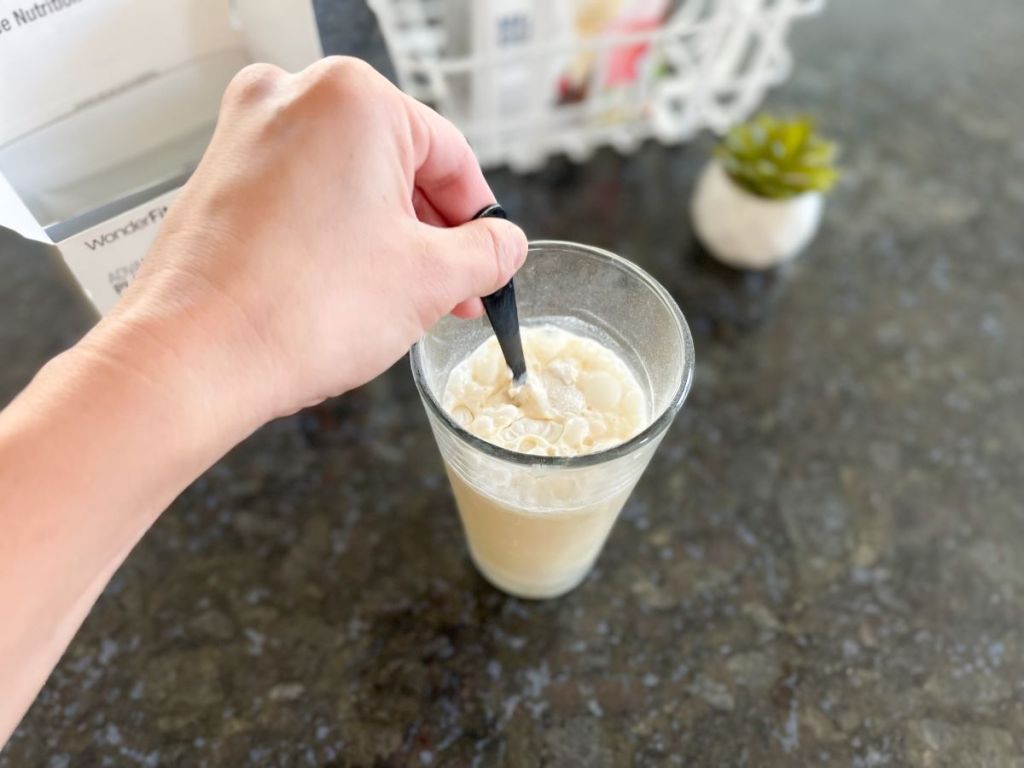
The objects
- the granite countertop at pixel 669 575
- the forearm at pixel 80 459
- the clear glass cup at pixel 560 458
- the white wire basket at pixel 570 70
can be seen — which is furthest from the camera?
the white wire basket at pixel 570 70

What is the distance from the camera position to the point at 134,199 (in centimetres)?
56

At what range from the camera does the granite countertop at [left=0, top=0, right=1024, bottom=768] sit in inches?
23.8

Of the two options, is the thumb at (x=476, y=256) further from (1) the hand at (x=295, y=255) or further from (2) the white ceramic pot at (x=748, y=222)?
(2) the white ceramic pot at (x=748, y=222)

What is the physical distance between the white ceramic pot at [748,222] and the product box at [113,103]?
48cm

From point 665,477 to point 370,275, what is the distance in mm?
420

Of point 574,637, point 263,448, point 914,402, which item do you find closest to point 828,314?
point 914,402

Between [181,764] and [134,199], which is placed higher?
[134,199]

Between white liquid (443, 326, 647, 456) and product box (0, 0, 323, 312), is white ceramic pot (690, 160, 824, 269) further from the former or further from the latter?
product box (0, 0, 323, 312)

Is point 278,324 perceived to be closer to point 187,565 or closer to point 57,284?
point 187,565

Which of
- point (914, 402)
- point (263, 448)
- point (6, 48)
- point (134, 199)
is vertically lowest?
point (914, 402)

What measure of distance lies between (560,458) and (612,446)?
0.15 feet

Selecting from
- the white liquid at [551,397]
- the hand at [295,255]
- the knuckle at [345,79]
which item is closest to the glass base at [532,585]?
the white liquid at [551,397]

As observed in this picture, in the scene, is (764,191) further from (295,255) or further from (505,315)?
(295,255)

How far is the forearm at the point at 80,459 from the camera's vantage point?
1.26 feet
